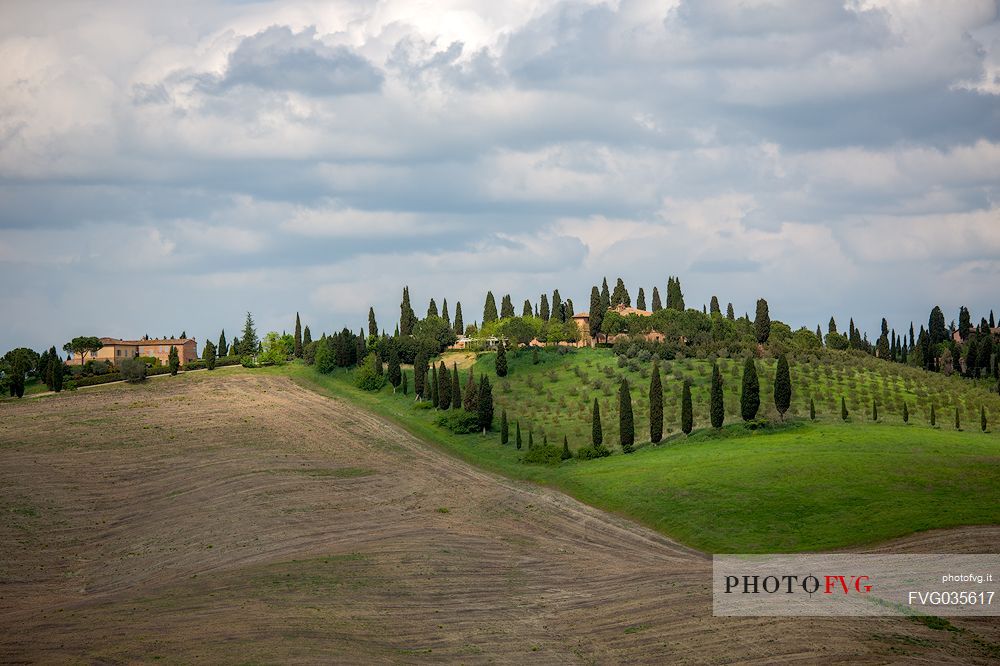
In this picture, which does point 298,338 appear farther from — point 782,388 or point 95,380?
point 782,388

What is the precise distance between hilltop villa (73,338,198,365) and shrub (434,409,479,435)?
230 feet

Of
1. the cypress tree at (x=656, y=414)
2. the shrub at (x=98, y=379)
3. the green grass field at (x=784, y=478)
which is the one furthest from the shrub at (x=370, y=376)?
the cypress tree at (x=656, y=414)

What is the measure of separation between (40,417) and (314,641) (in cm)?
6870

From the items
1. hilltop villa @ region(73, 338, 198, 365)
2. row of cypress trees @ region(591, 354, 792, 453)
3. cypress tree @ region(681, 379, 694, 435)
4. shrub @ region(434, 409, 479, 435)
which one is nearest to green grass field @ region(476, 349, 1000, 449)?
row of cypress trees @ region(591, 354, 792, 453)

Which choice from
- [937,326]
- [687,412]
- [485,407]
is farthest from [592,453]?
[937,326]

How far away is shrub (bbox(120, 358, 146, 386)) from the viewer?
124188 mm

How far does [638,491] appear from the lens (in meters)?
67.1

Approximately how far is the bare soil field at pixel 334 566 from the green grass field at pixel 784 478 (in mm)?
2623

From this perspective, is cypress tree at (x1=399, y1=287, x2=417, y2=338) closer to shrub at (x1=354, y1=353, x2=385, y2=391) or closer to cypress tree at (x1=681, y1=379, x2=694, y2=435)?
shrub at (x1=354, y1=353, x2=385, y2=391)

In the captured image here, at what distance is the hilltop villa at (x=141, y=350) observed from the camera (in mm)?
155625

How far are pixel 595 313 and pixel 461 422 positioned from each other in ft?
200

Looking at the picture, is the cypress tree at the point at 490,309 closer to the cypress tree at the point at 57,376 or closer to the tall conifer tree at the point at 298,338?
the tall conifer tree at the point at 298,338

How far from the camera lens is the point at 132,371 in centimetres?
12419

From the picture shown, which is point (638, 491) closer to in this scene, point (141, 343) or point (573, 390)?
point (573, 390)
